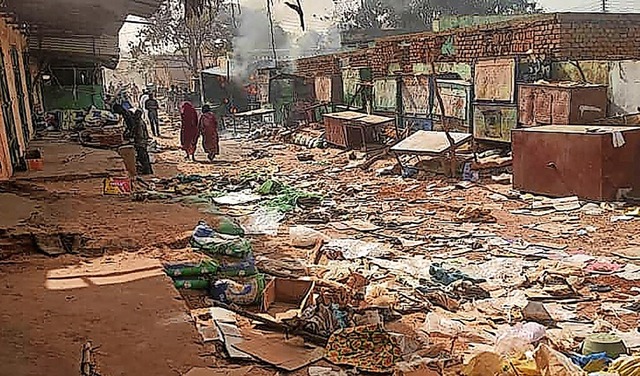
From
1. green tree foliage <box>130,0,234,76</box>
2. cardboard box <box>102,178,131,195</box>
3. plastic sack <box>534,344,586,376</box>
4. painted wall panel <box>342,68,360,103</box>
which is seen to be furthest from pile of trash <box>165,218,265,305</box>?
green tree foliage <box>130,0,234,76</box>

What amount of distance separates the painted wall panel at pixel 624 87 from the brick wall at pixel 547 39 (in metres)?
1.50

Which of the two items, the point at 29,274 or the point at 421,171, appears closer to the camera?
the point at 29,274

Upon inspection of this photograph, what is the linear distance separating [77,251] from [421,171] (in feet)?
27.4

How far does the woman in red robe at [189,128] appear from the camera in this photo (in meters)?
17.1

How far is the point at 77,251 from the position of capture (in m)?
6.16

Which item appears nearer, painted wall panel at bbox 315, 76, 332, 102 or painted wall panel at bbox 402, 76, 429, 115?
painted wall panel at bbox 402, 76, 429, 115

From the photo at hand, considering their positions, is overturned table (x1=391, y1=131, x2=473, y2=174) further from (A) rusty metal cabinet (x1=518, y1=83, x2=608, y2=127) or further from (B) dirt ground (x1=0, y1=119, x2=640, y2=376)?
(A) rusty metal cabinet (x1=518, y1=83, x2=608, y2=127)

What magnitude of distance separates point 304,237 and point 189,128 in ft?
32.1

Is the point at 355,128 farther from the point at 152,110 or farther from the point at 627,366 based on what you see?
the point at 627,366

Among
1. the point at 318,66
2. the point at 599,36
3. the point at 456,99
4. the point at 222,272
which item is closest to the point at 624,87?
the point at 599,36

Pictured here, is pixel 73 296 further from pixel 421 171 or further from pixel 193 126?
pixel 193 126

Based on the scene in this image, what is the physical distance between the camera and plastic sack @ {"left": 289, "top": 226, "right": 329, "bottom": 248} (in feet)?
26.7

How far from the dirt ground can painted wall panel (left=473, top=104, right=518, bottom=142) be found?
1.83 m

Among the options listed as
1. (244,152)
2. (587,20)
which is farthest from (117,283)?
(244,152)
